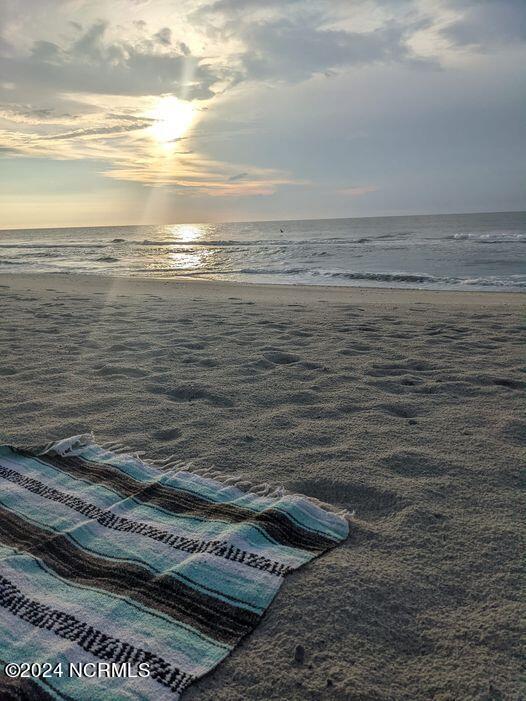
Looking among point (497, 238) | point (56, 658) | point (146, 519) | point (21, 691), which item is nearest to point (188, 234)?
point (497, 238)

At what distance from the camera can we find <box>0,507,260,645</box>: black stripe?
147cm

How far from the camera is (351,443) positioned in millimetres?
2617

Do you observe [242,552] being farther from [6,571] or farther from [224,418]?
[224,418]

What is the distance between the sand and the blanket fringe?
68 mm

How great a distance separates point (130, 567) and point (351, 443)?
1.33m

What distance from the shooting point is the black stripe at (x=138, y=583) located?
57.8 inches

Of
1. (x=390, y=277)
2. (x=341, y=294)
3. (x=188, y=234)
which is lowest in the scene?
(x=341, y=294)

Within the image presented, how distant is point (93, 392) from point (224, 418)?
1.02 meters

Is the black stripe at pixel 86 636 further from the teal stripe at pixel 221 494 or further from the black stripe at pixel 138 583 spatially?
the teal stripe at pixel 221 494

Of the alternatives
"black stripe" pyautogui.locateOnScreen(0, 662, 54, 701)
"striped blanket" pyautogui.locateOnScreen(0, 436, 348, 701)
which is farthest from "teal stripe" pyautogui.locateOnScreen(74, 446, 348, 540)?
"black stripe" pyautogui.locateOnScreen(0, 662, 54, 701)

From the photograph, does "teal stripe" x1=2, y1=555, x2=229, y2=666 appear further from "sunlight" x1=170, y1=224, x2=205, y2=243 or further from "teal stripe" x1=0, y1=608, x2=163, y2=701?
"sunlight" x1=170, y1=224, x2=205, y2=243

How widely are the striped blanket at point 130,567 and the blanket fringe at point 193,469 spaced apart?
27mm

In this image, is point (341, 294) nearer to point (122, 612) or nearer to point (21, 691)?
point (122, 612)

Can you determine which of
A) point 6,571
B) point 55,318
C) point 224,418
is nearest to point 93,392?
point 224,418
